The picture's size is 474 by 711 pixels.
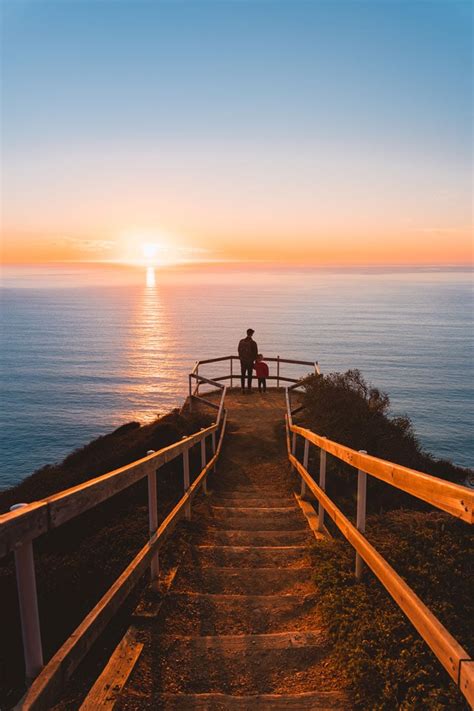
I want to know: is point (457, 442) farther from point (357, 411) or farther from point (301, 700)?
point (301, 700)

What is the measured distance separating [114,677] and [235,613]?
1.28 meters

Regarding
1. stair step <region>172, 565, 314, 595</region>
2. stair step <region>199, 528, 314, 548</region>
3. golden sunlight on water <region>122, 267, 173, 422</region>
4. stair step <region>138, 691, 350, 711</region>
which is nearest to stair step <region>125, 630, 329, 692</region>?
stair step <region>138, 691, 350, 711</region>

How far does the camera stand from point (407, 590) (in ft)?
9.53

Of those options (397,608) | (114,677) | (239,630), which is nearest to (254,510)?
(239,630)

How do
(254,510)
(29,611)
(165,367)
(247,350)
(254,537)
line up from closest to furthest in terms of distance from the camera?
1. (29,611)
2. (254,537)
3. (254,510)
4. (247,350)
5. (165,367)

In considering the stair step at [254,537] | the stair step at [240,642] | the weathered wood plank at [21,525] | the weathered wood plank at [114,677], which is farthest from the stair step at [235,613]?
the weathered wood plank at [21,525]

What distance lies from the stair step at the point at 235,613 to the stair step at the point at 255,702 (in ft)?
2.86

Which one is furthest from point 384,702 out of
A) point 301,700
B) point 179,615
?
point 179,615

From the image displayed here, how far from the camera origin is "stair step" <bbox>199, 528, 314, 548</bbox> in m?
6.24

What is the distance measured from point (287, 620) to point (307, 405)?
38.9 feet

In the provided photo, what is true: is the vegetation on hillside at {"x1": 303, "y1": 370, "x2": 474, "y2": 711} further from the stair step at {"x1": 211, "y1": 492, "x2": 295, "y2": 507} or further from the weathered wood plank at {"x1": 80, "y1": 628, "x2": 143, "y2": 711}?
the stair step at {"x1": 211, "y1": 492, "x2": 295, "y2": 507}

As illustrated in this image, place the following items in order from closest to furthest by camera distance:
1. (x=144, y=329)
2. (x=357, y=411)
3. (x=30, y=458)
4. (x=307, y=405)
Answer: (x=357, y=411), (x=307, y=405), (x=30, y=458), (x=144, y=329)

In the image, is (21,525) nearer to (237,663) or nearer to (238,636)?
(237,663)

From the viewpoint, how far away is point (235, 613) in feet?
14.0
